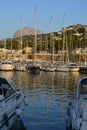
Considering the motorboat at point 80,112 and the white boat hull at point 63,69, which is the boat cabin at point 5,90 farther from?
the white boat hull at point 63,69

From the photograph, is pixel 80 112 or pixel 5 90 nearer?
pixel 80 112

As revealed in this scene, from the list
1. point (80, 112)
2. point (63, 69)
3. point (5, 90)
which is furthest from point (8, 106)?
point (63, 69)

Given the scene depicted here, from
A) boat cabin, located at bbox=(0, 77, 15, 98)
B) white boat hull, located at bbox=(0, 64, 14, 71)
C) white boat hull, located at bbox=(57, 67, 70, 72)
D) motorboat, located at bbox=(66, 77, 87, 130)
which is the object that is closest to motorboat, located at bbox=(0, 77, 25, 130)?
boat cabin, located at bbox=(0, 77, 15, 98)

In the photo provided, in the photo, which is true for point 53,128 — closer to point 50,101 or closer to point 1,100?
point 1,100

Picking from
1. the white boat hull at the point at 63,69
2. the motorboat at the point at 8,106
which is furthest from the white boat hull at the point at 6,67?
the motorboat at the point at 8,106

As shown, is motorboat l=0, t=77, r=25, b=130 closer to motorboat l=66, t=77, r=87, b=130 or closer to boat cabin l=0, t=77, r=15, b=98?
boat cabin l=0, t=77, r=15, b=98

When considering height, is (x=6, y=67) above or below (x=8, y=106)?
below

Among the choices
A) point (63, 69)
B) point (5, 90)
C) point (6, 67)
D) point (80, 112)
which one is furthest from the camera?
point (6, 67)

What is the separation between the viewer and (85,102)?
19766 millimetres

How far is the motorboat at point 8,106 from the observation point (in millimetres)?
18881

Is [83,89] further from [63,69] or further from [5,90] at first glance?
[63,69]

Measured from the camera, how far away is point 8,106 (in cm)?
2034

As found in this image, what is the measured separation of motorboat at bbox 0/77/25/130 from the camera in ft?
61.9

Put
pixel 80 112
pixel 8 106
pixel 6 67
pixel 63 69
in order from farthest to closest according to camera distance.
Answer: pixel 6 67
pixel 63 69
pixel 8 106
pixel 80 112
